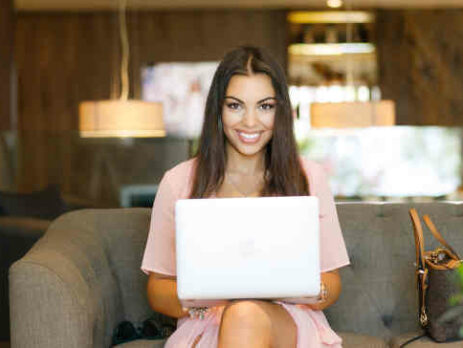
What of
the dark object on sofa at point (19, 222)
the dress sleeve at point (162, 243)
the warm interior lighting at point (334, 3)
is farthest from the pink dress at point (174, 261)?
the warm interior lighting at point (334, 3)

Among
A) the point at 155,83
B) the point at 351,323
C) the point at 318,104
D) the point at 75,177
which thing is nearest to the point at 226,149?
the point at 351,323

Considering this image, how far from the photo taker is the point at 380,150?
4801 mm

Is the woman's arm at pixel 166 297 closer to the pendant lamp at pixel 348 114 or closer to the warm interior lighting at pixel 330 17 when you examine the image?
the pendant lamp at pixel 348 114

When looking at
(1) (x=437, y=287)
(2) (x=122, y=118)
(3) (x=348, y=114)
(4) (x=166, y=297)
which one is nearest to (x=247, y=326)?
(4) (x=166, y=297)

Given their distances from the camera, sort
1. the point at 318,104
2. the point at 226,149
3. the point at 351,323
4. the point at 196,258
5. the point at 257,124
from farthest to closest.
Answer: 1. the point at 318,104
2. the point at 351,323
3. the point at 226,149
4. the point at 257,124
5. the point at 196,258

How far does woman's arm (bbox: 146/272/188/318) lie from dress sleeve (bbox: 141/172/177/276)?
0.04 m

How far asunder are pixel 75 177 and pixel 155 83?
11.1ft

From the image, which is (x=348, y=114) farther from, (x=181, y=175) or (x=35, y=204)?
(x=181, y=175)

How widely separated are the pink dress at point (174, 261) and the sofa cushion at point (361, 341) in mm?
251

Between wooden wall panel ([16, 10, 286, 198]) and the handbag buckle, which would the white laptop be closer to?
the handbag buckle

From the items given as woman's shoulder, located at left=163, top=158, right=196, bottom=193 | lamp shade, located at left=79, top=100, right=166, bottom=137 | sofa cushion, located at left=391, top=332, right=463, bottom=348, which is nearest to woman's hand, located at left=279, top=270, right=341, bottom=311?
sofa cushion, located at left=391, top=332, right=463, bottom=348

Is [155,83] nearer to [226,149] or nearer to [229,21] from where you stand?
[229,21]

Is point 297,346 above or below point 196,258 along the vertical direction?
below

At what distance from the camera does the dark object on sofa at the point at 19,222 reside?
11.8 feet
